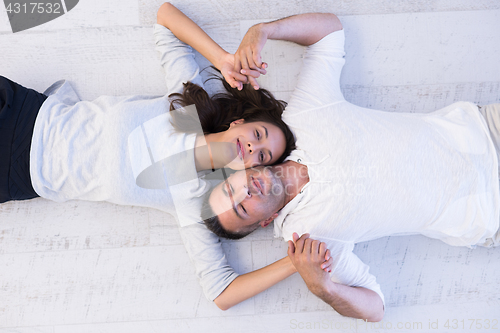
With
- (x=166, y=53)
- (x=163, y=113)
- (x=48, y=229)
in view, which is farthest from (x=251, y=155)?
(x=48, y=229)

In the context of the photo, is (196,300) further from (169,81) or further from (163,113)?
(169,81)

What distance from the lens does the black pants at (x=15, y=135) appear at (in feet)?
3.50

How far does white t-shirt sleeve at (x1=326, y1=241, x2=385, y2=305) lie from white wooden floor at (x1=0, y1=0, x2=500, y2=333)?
0.14m

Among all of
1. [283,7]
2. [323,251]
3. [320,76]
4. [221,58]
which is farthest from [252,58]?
[323,251]

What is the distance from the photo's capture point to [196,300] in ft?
4.10

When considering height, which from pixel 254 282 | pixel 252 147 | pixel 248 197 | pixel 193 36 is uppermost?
pixel 193 36

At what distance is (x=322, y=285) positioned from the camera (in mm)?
1041

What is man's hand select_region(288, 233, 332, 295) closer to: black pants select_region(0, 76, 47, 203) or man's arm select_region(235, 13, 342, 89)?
man's arm select_region(235, 13, 342, 89)

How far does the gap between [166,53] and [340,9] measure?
72cm

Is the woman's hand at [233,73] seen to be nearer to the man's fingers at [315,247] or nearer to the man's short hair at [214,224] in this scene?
the man's short hair at [214,224]

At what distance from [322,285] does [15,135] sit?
113cm

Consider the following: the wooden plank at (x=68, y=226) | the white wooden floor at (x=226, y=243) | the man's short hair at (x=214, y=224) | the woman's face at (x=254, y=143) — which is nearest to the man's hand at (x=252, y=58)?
the woman's face at (x=254, y=143)

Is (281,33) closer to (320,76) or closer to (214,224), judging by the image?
(320,76)

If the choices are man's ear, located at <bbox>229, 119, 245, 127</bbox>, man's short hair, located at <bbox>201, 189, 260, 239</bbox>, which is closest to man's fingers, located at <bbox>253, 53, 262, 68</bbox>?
man's ear, located at <bbox>229, 119, 245, 127</bbox>
